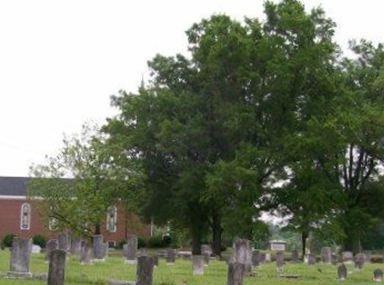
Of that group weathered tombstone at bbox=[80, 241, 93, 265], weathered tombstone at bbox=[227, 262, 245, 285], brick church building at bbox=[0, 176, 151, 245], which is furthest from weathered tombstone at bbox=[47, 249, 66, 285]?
brick church building at bbox=[0, 176, 151, 245]

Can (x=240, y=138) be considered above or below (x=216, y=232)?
above

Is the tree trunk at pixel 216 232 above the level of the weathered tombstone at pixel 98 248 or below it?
above

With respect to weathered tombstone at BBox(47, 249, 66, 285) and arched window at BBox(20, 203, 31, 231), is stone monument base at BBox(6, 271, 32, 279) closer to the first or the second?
weathered tombstone at BBox(47, 249, 66, 285)

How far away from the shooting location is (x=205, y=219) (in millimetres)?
54812

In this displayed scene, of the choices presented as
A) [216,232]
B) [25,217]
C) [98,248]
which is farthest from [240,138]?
[25,217]

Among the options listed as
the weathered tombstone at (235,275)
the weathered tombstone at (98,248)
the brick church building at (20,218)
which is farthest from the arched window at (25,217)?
the weathered tombstone at (235,275)

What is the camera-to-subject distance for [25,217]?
79500 mm

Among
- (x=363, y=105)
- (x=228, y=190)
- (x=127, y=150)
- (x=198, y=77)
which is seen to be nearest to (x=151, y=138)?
(x=127, y=150)

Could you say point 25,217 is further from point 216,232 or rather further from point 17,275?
point 17,275

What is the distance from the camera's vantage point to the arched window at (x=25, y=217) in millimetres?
79062

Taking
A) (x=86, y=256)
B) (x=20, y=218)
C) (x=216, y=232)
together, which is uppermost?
(x=20, y=218)

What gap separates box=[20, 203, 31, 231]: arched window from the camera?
3113 inches

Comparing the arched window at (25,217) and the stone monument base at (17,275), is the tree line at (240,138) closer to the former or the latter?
the stone monument base at (17,275)

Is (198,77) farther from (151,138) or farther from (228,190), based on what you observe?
(228,190)
